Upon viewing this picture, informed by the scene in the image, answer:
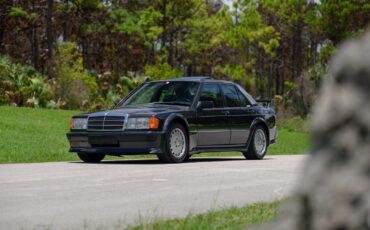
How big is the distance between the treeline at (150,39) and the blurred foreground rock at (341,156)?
108 feet

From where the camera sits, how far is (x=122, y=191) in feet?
33.0

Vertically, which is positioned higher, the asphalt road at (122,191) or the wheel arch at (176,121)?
the wheel arch at (176,121)

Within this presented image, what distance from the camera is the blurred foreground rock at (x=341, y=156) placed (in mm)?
1682

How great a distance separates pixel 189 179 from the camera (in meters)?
11.7

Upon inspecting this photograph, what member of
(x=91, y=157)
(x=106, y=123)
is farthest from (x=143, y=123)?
(x=91, y=157)

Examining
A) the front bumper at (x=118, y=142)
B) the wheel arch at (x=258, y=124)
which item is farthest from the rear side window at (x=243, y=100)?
the front bumper at (x=118, y=142)

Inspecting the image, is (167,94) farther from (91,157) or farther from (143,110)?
(91,157)

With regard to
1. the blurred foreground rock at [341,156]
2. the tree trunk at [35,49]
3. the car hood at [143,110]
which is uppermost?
the tree trunk at [35,49]

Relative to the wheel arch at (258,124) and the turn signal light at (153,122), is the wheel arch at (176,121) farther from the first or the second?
the wheel arch at (258,124)

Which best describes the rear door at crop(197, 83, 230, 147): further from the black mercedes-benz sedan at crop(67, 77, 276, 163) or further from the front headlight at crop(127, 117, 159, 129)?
the front headlight at crop(127, 117, 159, 129)

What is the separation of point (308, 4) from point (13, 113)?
1096 inches

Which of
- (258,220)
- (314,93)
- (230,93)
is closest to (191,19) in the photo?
(314,93)

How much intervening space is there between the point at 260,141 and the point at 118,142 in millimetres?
3993

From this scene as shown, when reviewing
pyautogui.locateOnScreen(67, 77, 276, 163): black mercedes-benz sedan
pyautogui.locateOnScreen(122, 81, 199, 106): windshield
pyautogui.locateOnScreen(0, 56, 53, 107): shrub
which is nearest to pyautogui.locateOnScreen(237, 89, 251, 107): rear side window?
pyautogui.locateOnScreen(67, 77, 276, 163): black mercedes-benz sedan
